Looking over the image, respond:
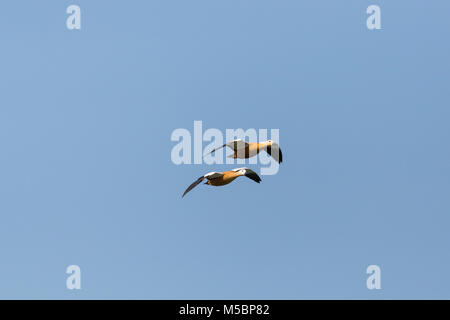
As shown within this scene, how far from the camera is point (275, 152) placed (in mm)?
25750

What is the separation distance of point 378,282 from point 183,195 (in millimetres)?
7290

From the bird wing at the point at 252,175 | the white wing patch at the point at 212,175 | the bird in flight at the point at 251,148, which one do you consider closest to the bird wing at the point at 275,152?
the bird in flight at the point at 251,148

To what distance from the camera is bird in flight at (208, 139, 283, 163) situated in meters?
24.3

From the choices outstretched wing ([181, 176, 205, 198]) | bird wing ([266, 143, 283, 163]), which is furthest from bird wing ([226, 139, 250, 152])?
outstretched wing ([181, 176, 205, 198])

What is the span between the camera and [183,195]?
2236cm

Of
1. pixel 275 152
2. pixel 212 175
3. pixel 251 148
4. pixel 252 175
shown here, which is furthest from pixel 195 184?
pixel 275 152

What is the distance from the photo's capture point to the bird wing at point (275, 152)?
25.6m

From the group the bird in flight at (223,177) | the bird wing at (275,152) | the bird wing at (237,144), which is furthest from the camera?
the bird wing at (275,152)

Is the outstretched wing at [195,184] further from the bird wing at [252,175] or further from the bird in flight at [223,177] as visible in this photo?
the bird wing at [252,175]

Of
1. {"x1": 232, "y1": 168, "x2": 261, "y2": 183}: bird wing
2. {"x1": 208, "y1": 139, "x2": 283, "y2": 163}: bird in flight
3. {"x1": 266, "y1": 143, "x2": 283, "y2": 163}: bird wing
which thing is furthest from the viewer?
{"x1": 266, "y1": 143, "x2": 283, "y2": 163}: bird wing

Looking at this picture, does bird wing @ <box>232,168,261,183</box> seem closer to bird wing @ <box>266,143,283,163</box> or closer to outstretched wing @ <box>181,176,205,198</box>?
bird wing @ <box>266,143,283,163</box>

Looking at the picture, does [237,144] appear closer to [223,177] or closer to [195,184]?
[223,177]

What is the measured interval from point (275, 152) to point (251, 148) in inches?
51.0
